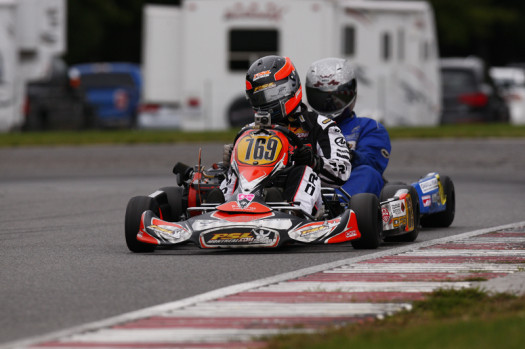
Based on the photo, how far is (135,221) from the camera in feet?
29.2

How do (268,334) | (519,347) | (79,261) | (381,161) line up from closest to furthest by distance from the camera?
(519,347) → (268,334) → (79,261) → (381,161)

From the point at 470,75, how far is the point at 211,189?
70.1 feet

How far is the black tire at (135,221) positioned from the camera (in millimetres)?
8898


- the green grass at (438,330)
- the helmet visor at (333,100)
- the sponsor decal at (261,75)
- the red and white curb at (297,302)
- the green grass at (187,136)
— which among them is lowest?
the green grass at (187,136)

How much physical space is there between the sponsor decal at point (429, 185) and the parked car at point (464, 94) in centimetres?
1960

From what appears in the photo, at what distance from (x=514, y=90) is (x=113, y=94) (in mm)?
12181

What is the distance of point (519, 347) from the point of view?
5.02 meters

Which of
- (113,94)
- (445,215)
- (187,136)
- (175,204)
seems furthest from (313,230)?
(113,94)

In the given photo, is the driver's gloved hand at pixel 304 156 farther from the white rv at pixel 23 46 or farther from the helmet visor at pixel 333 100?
the white rv at pixel 23 46

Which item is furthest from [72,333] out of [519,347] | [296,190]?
[296,190]

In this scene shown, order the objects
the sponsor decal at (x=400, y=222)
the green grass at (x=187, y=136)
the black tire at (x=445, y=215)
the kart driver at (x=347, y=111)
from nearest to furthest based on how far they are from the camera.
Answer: the sponsor decal at (x=400, y=222) → the kart driver at (x=347, y=111) → the black tire at (x=445, y=215) → the green grass at (x=187, y=136)

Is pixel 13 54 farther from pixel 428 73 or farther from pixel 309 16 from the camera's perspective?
pixel 428 73

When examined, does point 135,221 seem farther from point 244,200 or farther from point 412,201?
point 412,201

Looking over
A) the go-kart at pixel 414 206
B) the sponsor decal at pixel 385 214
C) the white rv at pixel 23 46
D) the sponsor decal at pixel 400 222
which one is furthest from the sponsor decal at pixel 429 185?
the white rv at pixel 23 46
